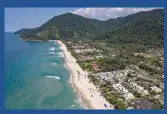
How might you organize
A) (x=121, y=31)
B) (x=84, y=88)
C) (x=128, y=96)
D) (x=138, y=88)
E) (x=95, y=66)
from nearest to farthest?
1. (x=128, y=96)
2. (x=138, y=88)
3. (x=84, y=88)
4. (x=95, y=66)
5. (x=121, y=31)

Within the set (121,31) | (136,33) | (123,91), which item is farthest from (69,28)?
(123,91)

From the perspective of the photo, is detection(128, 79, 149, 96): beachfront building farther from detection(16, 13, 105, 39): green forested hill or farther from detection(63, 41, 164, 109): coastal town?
detection(16, 13, 105, 39): green forested hill

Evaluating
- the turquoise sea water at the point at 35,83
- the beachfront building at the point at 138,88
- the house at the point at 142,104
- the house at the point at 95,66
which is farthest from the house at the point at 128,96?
the house at the point at 95,66

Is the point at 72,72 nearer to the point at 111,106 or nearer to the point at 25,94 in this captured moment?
the point at 25,94

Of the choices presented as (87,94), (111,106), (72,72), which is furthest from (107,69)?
(111,106)

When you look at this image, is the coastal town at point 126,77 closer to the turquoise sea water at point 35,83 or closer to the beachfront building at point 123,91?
the beachfront building at point 123,91

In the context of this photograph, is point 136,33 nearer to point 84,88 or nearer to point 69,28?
point 69,28
